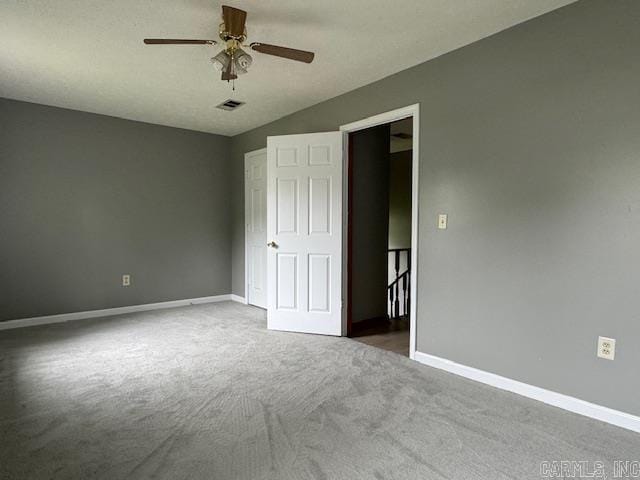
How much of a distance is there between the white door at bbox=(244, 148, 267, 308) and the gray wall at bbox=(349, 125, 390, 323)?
142 cm

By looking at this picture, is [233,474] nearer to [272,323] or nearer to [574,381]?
[574,381]

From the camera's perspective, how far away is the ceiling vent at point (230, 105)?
13.6 feet

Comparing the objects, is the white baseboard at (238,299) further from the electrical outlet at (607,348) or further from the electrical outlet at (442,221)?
the electrical outlet at (607,348)

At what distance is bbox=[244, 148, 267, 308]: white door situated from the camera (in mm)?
5090

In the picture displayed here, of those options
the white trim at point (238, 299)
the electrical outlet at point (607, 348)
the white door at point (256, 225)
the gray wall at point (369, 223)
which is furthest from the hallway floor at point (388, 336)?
the white trim at point (238, 299)

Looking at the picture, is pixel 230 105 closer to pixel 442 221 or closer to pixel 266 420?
pixel 442 221

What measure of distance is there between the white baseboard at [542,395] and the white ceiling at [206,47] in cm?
246

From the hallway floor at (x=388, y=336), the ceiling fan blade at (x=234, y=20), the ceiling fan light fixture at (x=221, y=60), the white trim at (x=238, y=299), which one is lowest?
the hallway floor at (x=388, y=336)

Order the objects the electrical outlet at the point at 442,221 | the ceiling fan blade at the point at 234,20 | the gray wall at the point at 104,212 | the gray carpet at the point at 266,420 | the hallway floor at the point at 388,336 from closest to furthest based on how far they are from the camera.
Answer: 1. the gray carpet at the point at 266,420
2. the ceiling fan blade at the point at 234,20
3. the electrical outlet at the point at 442,221
4. the hallway floor at the point at 388,336
5. the gray wall at the point at 104,212

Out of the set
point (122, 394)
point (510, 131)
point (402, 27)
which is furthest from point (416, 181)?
point (122, 394)

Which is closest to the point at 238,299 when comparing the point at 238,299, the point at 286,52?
the point at 238,299

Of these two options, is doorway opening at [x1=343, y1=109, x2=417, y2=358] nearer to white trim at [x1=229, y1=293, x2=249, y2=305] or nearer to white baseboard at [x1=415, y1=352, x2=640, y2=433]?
white baseboard at [x1=415, y1=352, x2=640, y2=433]

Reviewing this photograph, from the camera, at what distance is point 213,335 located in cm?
387

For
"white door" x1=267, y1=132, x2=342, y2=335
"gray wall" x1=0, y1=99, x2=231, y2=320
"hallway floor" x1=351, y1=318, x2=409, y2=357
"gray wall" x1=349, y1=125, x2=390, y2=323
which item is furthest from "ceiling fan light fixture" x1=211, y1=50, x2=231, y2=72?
"gray wall" x1=0, y1=99, x2=231, y2=320
